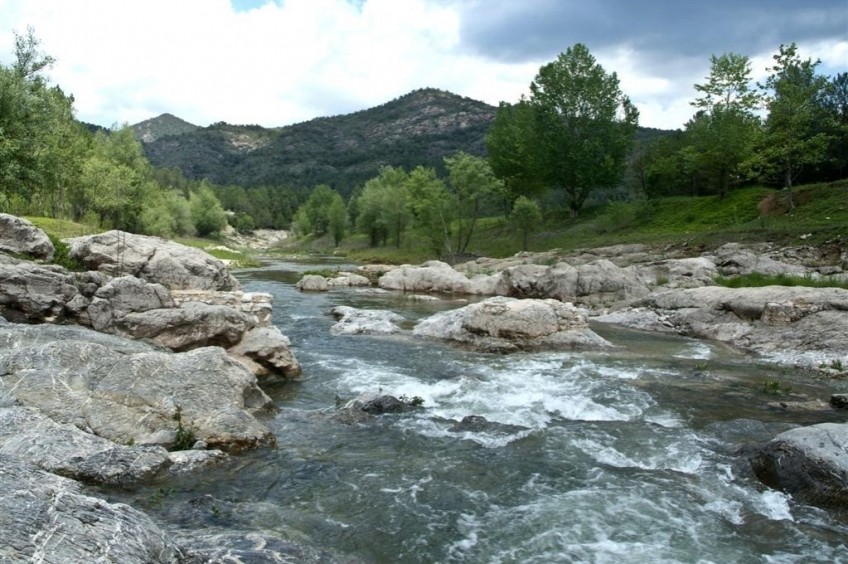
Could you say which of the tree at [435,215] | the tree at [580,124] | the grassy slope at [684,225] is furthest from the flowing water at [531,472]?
the tree at [580,124]

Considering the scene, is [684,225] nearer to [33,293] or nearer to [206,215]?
[33,293]

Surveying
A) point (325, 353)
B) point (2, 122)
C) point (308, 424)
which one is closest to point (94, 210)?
point (2, 122)

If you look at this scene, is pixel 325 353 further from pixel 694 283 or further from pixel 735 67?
pixel 735 67

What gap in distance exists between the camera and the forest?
4822 centimetres

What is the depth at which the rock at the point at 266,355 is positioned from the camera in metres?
18.3

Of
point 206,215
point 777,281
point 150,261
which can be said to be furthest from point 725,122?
point 206,215

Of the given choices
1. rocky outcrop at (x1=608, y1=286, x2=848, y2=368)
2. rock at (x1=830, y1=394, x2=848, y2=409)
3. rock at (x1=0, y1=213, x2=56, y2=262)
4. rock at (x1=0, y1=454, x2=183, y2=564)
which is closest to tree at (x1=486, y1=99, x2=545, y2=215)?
rocky outcrop at (x1=608, y1=286, x2=848, y2=368)

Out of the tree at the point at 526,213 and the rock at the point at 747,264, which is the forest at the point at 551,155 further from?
the rock at the point at 747,264

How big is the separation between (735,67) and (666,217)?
1905 cm

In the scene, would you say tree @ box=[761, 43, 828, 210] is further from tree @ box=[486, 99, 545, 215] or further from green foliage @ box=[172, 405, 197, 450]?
green foliage @ box=[172, 405, 197, 450]

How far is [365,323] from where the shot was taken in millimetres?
28016

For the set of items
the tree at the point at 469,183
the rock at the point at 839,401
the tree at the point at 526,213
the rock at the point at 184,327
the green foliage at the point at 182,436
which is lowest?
the rock at the point at 839,401

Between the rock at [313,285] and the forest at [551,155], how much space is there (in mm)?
19453

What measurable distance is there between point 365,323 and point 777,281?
21687 mm
